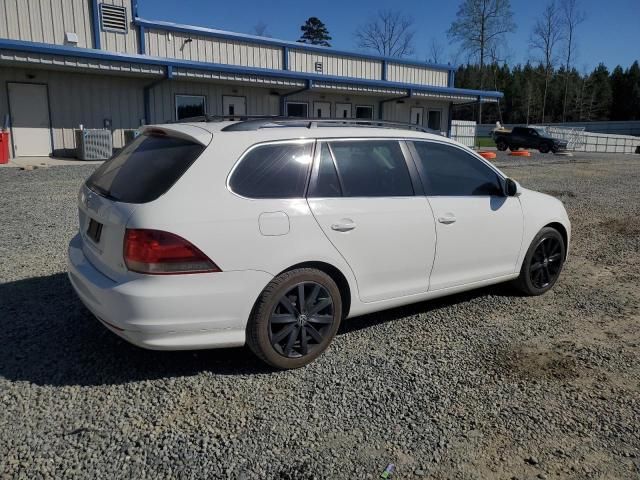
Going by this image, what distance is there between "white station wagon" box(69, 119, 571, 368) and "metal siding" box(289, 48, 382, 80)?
2269 centimetres

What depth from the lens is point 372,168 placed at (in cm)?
388

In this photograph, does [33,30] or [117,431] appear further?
[33,30]

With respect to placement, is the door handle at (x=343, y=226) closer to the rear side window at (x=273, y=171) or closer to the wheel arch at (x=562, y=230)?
the rear side window at (x=273, y=171)

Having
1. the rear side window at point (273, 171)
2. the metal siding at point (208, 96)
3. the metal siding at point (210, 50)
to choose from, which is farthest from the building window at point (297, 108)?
the rear side window at point (273, 171)

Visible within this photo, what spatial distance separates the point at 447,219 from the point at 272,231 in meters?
1.57

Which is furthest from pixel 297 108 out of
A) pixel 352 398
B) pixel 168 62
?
pixel 352 398

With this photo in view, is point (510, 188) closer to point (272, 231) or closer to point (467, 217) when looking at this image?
point (467, 217)

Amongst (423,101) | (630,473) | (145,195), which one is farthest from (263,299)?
(423,101)

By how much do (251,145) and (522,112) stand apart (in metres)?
84.6

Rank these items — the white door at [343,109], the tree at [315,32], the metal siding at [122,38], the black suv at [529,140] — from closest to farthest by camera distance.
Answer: the metal siding at [122,38] < the white door at [343,109] < the black suv at [529,140] < the tree at [315,32]

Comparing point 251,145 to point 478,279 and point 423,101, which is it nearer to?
point 478,279

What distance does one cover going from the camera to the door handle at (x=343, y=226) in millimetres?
3502

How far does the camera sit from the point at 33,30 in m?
18.3

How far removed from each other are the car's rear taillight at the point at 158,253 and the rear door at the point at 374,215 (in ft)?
2.90
